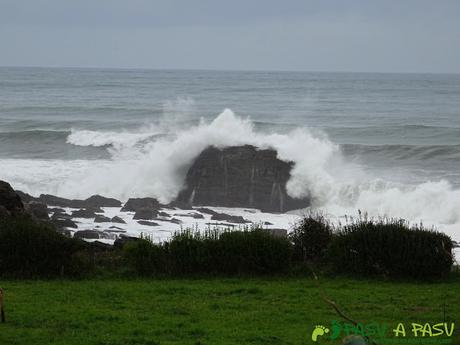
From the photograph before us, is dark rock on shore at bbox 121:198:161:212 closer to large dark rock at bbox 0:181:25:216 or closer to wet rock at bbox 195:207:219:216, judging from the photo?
wet rock at bbox 195:207:219:216

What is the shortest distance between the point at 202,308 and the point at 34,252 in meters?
5.09

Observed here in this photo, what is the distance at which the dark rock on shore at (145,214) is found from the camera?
2881 cm

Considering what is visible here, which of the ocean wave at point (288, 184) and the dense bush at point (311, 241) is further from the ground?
the ocean wave at point (288, 184)

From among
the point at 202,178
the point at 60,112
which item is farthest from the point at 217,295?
the point at 60,112

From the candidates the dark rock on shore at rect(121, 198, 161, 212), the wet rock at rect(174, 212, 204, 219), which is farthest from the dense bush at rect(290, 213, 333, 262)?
the dark rock on shore at rect(121, 198, 161, 212)

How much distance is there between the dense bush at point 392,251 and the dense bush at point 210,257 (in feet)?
4.23

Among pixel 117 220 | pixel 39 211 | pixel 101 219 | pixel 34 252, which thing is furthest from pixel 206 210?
pixel 34 252

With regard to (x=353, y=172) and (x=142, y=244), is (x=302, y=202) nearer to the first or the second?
(x=353, y=172)

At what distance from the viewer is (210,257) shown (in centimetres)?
1709

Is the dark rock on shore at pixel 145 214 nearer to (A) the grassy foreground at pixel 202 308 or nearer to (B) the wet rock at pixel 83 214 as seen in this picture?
(B) the wet rock at pixel 83 214

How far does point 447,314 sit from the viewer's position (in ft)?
41.1

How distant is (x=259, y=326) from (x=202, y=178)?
24.1 metres

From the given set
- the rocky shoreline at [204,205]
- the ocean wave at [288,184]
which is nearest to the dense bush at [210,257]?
the rocky shoreline at [204,205]

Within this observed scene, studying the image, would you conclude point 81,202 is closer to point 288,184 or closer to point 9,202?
point 288,184
